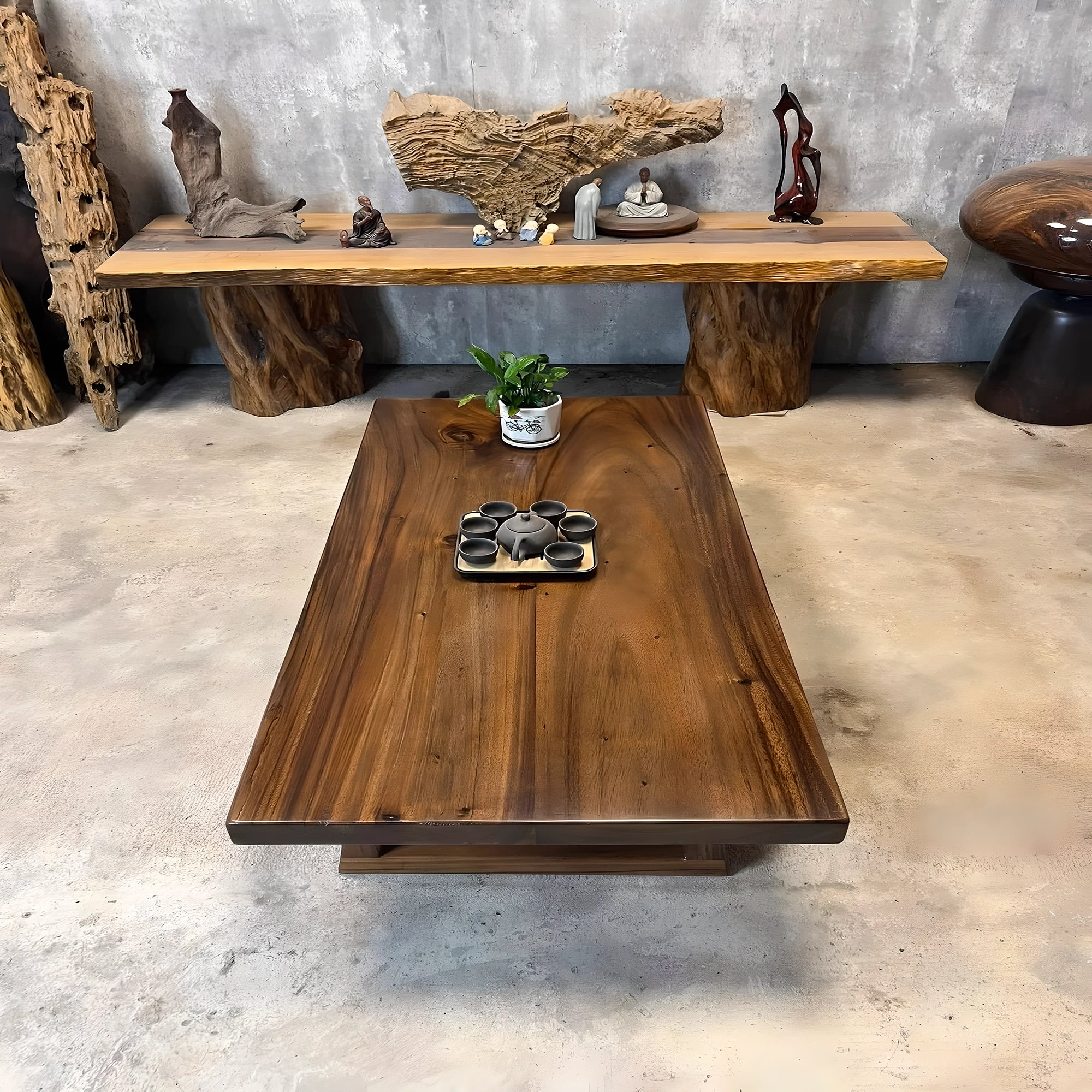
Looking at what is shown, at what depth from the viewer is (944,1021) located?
1.37 metres

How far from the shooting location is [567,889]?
1.59 m

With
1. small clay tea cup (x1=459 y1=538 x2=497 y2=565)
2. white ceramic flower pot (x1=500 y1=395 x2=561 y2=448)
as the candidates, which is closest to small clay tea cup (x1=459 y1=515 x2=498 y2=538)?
small clay tea cup (x1=459 y1=538 x2=497 y2=565)

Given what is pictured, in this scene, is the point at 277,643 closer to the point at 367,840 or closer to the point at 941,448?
the point at 367,840

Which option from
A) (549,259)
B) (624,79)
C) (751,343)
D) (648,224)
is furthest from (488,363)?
(624,79)

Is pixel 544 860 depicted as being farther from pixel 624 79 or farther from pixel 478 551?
pixel 624 79

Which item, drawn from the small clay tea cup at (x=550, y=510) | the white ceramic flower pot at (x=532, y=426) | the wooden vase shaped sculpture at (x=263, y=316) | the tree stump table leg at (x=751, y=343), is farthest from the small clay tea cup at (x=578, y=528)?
the wooden vase shaped sculpture at (x=263, y=316)

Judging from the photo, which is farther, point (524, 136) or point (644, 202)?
point (644, 202)

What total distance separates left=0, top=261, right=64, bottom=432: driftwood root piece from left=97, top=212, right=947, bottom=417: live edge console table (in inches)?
17.8

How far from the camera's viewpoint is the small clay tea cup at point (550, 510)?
1.79 m

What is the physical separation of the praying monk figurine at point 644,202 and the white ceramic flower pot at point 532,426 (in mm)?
1148

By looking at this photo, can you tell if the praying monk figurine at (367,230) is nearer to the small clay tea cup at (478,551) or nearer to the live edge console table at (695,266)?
the live edge console table at (695,266)

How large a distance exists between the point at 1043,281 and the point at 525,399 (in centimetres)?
182

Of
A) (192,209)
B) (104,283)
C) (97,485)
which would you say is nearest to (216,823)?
(97,485)

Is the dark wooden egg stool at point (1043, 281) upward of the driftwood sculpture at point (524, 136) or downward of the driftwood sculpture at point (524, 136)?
downward
